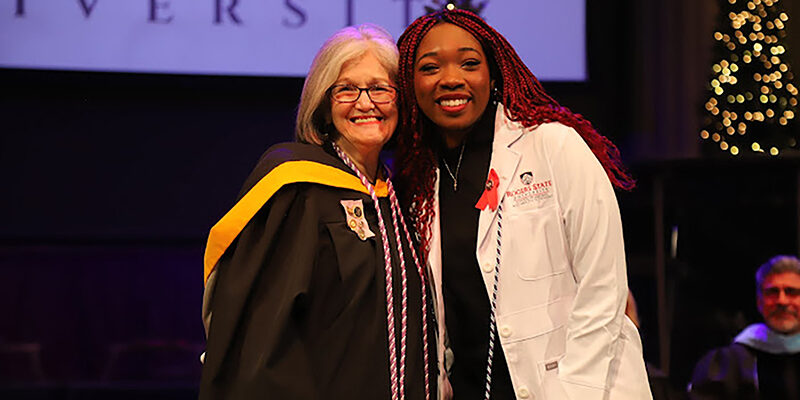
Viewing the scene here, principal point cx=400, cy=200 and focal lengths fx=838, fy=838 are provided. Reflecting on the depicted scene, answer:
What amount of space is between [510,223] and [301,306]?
1.94 feet

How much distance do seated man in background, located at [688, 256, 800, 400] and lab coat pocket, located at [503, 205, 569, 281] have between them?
204 cm

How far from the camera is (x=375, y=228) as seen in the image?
7.34ft

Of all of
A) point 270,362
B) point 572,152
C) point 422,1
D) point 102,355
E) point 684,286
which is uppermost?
point 422,1

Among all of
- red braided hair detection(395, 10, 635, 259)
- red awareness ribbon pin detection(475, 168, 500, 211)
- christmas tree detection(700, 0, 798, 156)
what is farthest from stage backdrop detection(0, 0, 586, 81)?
red awareness ribbon pin detection(475, 168, 500, 211)

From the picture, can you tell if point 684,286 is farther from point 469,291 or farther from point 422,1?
point 469,291

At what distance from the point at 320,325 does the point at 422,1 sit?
289 centimetres

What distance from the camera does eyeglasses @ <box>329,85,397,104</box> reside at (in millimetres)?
2320

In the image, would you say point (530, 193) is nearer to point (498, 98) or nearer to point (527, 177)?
point (527, 177)

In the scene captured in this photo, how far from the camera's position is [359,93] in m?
2.32

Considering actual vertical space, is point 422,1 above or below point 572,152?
above

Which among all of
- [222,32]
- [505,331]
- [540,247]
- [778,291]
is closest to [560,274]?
[540,247]

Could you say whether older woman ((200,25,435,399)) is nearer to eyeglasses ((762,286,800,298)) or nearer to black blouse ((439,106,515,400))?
black blouse ((439,106,515,400))

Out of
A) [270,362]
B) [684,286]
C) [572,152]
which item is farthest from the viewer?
[684,286]

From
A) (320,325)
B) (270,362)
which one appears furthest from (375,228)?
(270,362)
